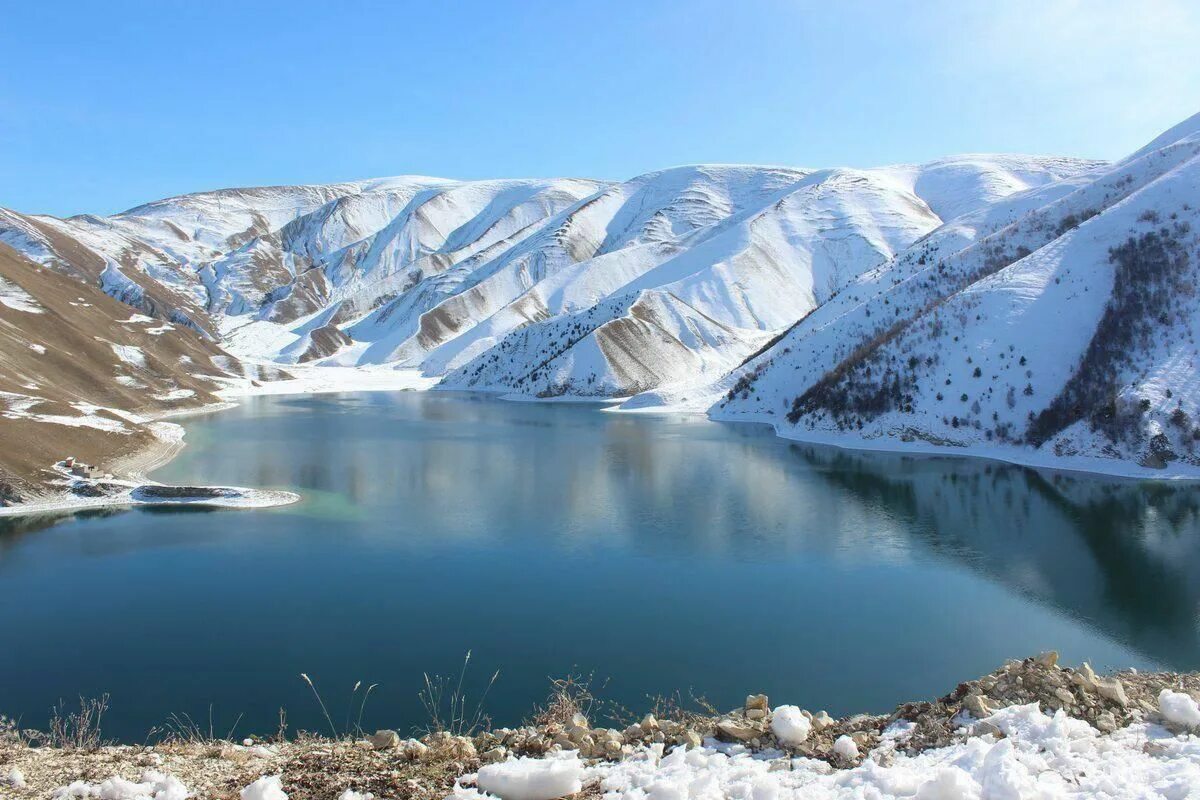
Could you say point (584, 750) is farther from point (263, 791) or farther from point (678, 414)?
point (678, 414)

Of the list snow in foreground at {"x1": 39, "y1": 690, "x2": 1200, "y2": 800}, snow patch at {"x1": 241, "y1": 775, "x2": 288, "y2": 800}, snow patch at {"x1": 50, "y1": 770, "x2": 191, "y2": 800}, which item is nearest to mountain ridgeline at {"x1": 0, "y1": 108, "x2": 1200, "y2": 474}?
snow in foreground at {"x1": 39, "y1": 690, "x2": 1200, "y2": 800}

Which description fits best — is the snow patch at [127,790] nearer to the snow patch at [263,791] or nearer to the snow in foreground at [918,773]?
the snow in foreground at [918,773]

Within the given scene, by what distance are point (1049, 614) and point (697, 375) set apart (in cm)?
7163

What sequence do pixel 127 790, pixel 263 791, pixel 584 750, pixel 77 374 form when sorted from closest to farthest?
pixel 263 791
pixel 127 790
pixel 584 750
pixel 77 374

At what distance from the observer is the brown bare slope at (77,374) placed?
A: 33438 millimetres

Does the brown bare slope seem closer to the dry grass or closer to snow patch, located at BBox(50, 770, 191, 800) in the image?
the dry grass

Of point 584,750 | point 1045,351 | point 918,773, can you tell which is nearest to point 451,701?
point 584,750

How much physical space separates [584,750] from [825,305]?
233ft

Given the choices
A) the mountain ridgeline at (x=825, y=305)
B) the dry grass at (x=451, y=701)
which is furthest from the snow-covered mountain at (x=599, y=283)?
the dry grass at (x=451, y=701)

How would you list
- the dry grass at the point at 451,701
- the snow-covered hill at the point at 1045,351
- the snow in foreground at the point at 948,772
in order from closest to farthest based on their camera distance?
the snow in foreground at the point at 948,772, the dry grass at the point at 451,701, the snow-covered hill at the point at 1045,351

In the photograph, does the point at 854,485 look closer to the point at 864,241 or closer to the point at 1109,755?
the point at 1109,755

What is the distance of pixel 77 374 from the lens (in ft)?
183

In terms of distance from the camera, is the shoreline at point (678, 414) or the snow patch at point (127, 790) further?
the shoreline at point (678, 414)

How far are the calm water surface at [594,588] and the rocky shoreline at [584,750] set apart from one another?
4640 millimetres
